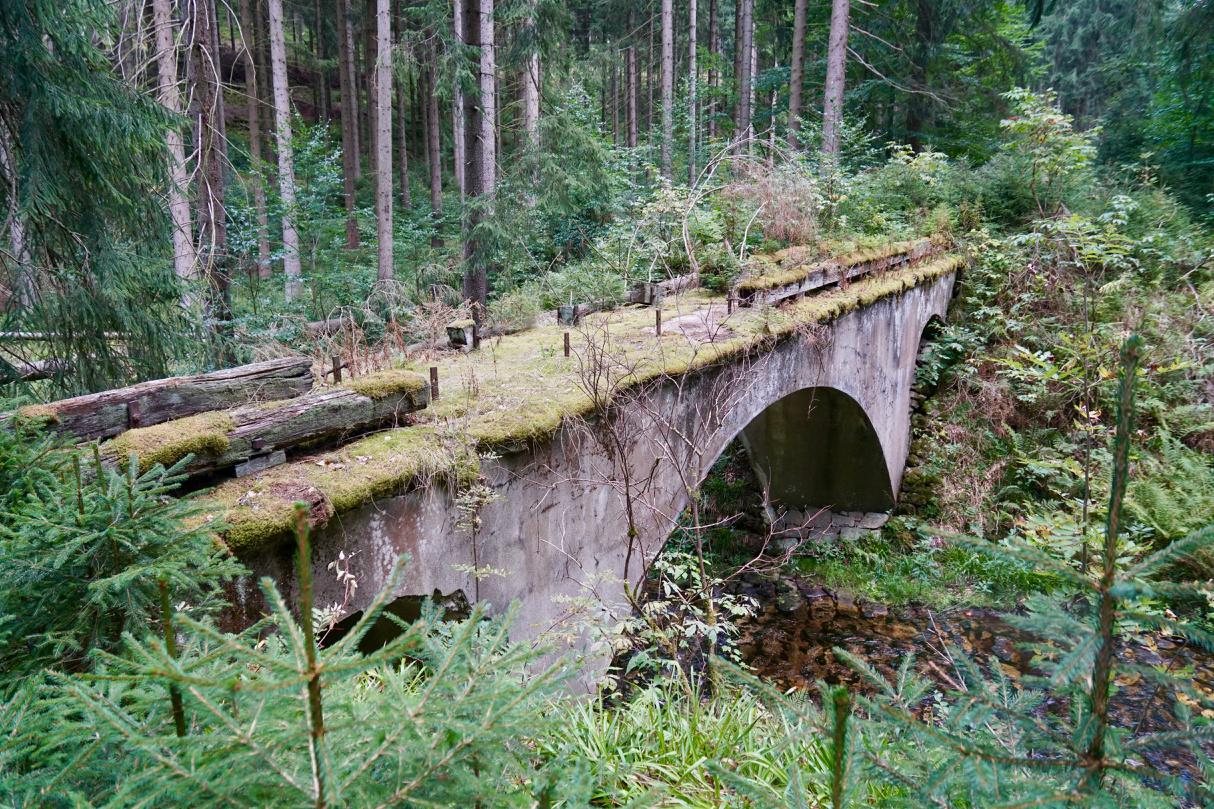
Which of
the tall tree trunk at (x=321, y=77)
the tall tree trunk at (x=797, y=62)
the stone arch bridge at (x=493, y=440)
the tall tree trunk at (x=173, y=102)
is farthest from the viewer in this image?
the tall tree trunk at (x=321, y=77)

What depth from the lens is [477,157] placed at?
1016cm

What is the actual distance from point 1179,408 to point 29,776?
1136cm

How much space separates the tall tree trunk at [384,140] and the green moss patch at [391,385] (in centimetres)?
868

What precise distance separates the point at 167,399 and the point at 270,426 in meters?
0.41

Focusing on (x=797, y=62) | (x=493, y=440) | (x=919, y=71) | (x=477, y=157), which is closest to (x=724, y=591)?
(x=493, y=440)

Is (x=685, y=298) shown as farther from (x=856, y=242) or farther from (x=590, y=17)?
(x=590, y=17)

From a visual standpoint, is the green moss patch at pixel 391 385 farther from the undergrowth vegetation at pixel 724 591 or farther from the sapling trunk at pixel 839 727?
the sapling trunk at pixel 839 727

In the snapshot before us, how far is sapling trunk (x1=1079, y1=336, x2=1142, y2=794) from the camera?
120cm

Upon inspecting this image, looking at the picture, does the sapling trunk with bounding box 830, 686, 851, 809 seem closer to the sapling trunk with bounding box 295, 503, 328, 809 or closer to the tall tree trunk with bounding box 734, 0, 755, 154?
the sapling trunk with bounding box 295, 503, 328, 809

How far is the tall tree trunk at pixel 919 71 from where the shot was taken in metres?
15.0

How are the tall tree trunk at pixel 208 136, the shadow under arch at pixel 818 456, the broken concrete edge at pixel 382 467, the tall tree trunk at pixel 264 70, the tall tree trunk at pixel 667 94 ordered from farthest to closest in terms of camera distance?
the tall tree trunk at pixel 264 70, the tall tree trunk at pixel 667 94, the shadow under arch at pixel 818 456, the tall tree trunk at pixel 208 136, the broken concrete edge at pixel 382 467

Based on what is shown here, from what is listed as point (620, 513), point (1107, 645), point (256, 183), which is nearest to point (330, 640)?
point (620, 513)

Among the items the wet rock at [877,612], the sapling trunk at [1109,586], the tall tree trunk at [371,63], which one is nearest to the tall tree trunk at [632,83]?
the tall tree trunk at [371,63]

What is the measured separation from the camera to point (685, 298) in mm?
6953
